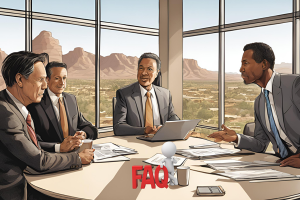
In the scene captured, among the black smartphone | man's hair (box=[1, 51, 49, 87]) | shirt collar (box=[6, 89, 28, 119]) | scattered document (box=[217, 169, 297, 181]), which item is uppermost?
man's hair (box=[1, 51, 49, 87])

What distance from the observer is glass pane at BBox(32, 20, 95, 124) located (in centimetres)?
2179

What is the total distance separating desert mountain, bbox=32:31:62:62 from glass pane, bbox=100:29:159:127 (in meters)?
4.30

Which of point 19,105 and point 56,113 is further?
point 56,113

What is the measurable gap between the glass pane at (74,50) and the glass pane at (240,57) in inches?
514

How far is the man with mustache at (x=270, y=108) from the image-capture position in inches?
81.7

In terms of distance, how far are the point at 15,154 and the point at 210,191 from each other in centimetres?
114

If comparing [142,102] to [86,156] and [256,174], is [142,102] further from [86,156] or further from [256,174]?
[256,174]

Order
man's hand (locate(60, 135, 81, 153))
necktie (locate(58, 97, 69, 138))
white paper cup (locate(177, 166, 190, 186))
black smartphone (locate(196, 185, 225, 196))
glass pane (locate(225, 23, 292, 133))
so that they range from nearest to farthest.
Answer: black smartphone (locate(196, 185, 225, 196))
white paper cup (locate(177, 166, 190, 186))
man's hand (locate(60, 135, 81, 153))
necktie (locate(58, 97, 69, 138))
glass pane (locate(225, 23, 292, 133))

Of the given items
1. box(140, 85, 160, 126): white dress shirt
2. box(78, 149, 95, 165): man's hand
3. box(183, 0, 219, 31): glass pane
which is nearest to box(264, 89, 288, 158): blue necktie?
box(140, 85, 160, 126): white dress shirt

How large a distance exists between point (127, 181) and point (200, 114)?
24576 millimetres

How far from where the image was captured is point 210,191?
1246mm

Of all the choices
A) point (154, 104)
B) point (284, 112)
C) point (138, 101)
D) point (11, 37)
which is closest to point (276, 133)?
point (284, 112)

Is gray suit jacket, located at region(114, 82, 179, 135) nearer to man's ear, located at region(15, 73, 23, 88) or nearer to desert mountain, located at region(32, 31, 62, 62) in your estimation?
man's ear, located at region(15, 73, 23, 88)

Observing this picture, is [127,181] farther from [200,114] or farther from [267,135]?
[200,114]
